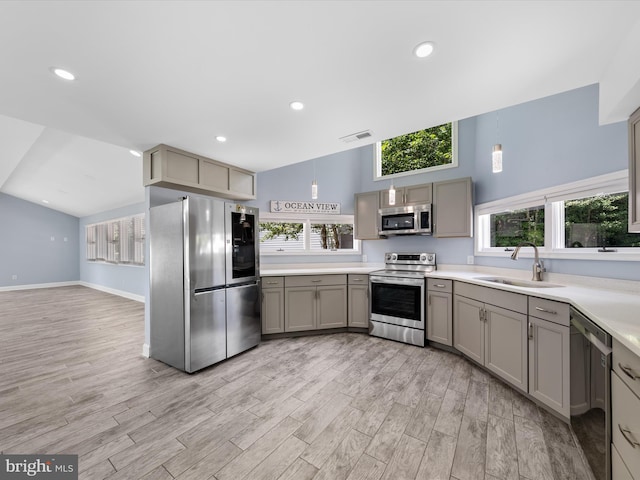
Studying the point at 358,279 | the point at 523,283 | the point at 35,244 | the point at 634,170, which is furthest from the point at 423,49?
the point at 35,244

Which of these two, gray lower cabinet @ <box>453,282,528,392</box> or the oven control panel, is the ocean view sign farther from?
gray lower cabinet @ <box>453,282,528,392</box>

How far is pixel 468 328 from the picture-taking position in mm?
2766

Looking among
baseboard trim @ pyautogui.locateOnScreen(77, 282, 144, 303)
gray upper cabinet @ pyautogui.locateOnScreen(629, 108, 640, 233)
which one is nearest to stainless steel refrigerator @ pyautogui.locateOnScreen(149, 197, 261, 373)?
gray upper cabinet @ pyautogui.locateOnScreen(629, 108, 640, 233)

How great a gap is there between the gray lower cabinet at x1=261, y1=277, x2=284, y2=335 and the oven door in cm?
127

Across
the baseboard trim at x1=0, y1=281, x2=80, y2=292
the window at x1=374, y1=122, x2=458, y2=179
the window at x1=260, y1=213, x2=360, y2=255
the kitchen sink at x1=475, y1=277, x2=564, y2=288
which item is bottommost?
the baseboard trim at x1=0, y1=281, x2=80, y2=292

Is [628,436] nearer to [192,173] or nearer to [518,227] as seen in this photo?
[518,227]

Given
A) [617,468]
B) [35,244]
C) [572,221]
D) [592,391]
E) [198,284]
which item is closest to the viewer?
[617,468]

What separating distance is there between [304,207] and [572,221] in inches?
128

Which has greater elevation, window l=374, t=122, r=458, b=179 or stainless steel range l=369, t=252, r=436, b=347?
window l=374, t=122, r=458, b=179

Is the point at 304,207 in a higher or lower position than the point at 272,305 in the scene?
higher

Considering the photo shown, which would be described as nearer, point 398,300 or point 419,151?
point 398,300

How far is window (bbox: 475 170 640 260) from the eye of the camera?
6.57 feet

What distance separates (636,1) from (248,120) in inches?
94.7

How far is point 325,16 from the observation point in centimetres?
128
